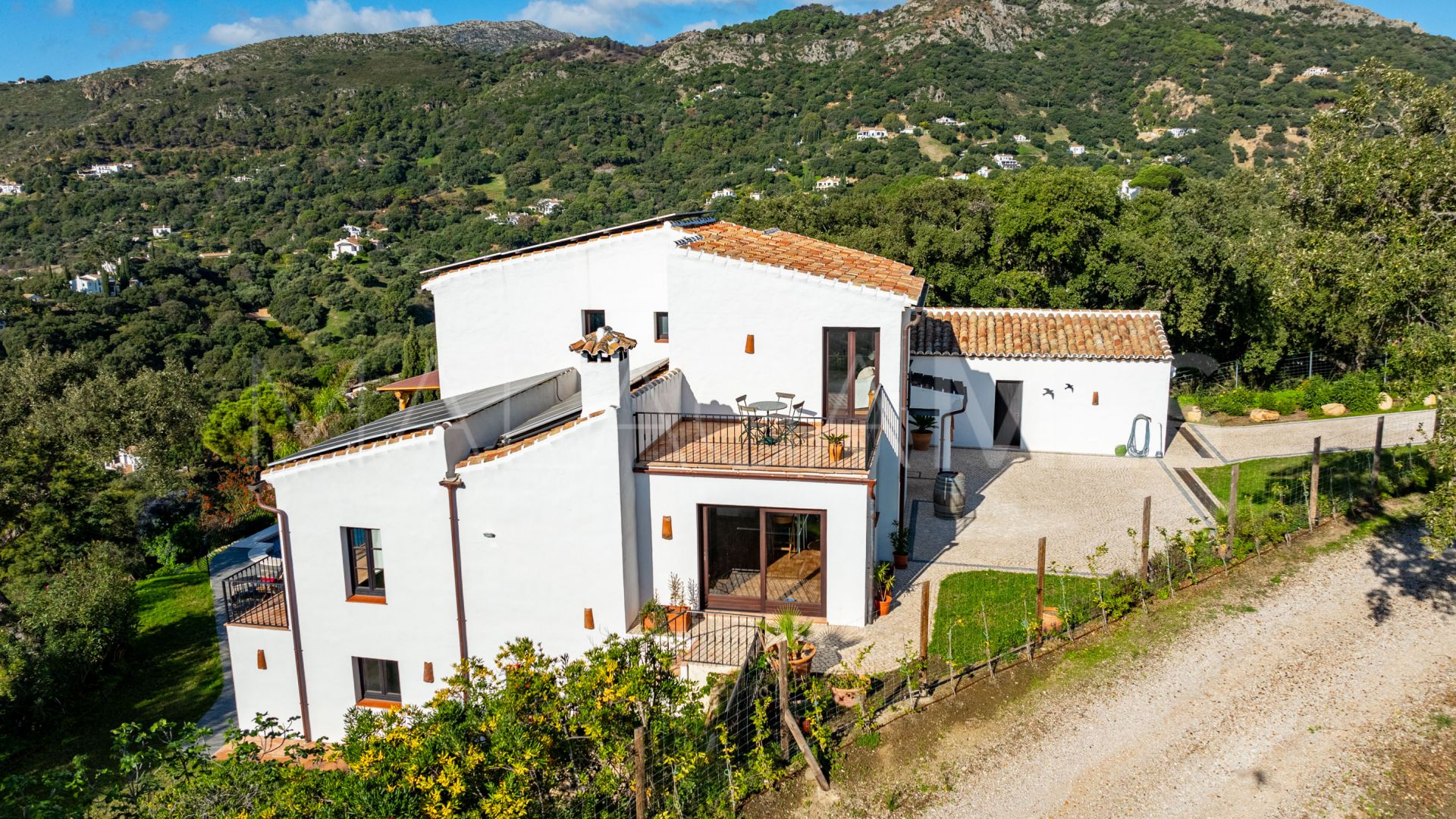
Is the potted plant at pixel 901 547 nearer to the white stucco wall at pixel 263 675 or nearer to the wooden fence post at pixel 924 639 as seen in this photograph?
the wooden fence post at pixel 924 639

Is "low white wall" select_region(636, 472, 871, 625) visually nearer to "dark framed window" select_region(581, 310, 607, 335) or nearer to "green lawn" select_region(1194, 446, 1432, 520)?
"dark framed window" select_region(581, 310, 607, 335)

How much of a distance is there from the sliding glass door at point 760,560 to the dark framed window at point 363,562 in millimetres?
5376

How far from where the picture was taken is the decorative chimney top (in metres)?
13.4

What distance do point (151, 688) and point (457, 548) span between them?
9.68m

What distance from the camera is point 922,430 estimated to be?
24234 mm

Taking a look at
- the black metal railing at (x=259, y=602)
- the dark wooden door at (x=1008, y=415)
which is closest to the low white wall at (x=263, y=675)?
the black metal railing at (x=259, y=602)

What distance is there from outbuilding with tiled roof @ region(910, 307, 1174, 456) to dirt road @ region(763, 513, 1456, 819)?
953 centimetres

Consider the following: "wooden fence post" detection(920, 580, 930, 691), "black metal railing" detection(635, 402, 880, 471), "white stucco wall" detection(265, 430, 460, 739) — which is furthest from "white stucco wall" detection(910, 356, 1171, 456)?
"white stucco wall" detection(265, 430, 460, 739)

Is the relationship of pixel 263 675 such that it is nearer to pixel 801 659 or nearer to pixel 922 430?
pixel 801 659

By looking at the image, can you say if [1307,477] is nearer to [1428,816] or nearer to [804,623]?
[1428,816]

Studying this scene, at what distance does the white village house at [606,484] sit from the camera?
13.8m

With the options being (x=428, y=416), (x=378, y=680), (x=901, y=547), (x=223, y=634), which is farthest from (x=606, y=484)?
(x=223, y=634)

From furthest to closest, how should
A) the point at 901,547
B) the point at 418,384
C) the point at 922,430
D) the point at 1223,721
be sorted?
the point at 922,430
the point at 418,384
the point at 901,547
the point at 1223,721

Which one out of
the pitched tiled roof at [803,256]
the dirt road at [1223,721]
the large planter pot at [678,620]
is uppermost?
the pitched tiled roof at [803,256]
